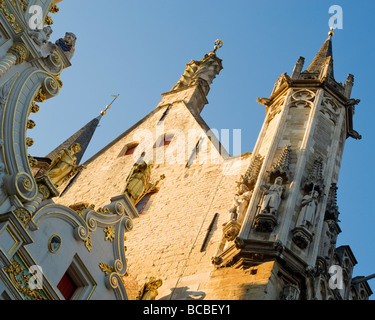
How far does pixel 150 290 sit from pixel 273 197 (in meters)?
3.15

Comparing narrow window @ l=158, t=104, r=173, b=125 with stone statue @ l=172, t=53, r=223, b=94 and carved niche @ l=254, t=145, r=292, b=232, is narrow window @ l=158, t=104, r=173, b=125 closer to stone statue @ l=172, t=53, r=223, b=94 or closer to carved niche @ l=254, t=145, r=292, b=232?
stone statue @ l=172, t=53, r=223, b=94

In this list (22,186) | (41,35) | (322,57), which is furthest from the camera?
(322,57)

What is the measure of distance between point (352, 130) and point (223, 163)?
3655 millimetres

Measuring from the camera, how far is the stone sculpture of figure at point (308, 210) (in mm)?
12180

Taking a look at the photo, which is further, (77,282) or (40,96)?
(40,96)

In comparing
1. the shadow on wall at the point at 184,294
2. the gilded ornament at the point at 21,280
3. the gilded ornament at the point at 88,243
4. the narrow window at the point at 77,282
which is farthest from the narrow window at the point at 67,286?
the shadow on wall at the point at 184,294

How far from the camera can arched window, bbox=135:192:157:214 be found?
16.8 metres

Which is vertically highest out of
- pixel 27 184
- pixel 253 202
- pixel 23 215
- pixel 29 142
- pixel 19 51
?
pixel 19 51

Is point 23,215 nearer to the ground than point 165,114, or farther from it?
nearer to the ground

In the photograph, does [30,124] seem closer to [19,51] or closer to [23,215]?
[19,51]

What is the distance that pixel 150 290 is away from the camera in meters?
12.4

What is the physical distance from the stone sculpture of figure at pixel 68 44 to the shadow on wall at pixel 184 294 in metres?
6.20

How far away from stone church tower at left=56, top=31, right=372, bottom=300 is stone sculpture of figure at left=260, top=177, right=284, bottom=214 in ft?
0.08

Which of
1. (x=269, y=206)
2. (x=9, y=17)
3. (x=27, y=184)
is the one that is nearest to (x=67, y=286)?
(x=27, y=184)
